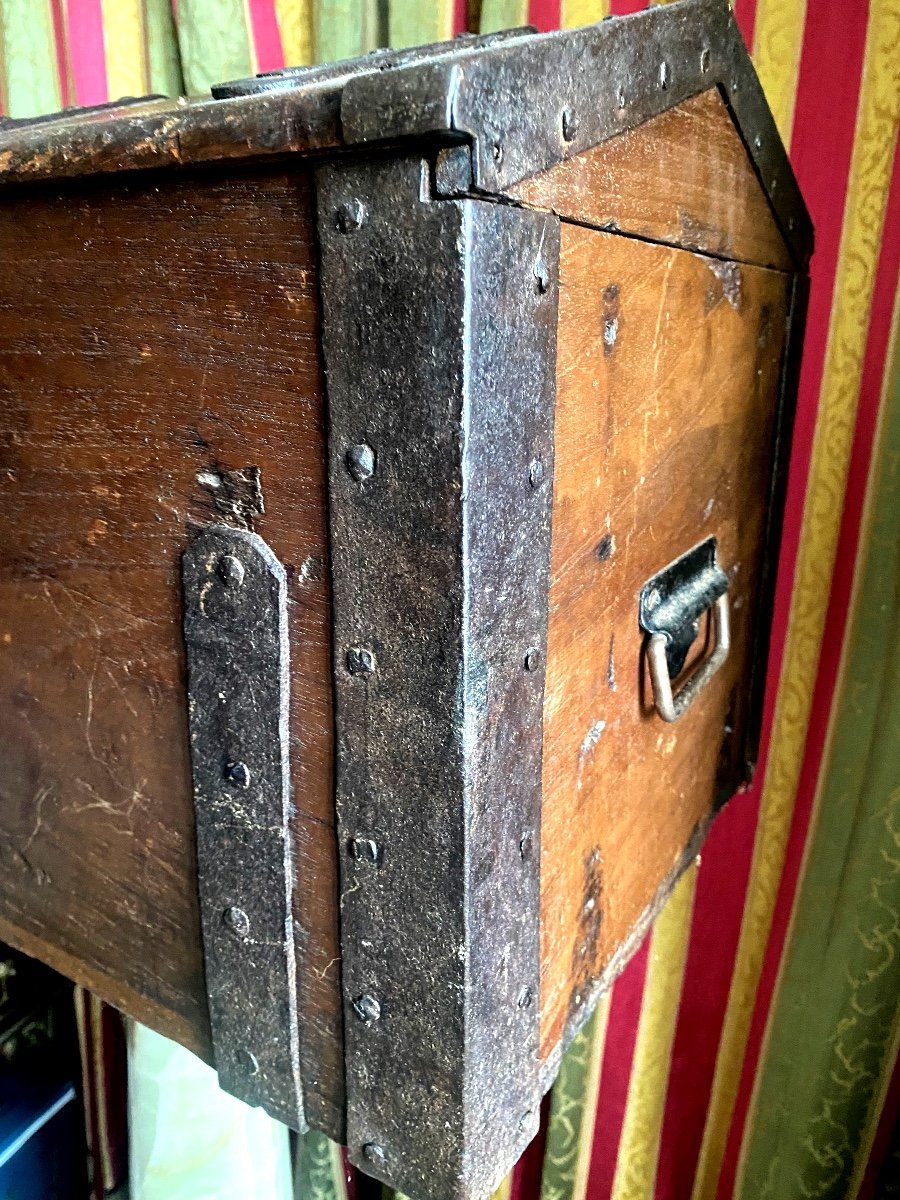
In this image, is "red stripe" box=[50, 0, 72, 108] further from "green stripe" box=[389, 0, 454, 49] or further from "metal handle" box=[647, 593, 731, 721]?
"metal handle" box=[647, 593, 731, 721]

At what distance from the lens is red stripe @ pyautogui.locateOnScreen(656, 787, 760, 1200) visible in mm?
1081

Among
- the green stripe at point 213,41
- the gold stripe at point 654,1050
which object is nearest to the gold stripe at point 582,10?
the green stripe at point 213,41

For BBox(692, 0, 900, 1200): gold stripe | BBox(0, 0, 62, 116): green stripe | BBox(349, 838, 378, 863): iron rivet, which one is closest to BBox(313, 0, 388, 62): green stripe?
BBox(0, 0, 62, 116): green stripe

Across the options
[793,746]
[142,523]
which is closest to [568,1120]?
[793,746]

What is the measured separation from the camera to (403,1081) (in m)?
0.46

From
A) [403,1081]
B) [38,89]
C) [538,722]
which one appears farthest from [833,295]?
[38,89]

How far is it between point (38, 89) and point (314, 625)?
1019 mm

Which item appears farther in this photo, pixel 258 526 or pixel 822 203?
pixel 822 203

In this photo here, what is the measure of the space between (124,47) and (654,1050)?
1.37 meters

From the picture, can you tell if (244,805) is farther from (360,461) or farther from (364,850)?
(360,461)

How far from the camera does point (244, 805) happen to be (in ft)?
1.55

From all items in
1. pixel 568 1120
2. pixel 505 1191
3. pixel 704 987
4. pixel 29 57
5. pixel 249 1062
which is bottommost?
pixel 505 1191

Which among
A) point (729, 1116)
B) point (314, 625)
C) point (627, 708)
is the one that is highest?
point (314, 625)

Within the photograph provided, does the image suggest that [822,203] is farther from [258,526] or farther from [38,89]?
[38,89]
